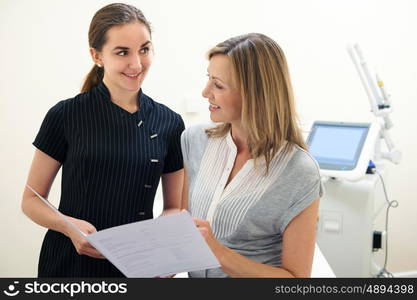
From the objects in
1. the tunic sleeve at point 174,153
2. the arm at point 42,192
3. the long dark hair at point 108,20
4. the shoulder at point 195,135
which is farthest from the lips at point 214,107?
the arm at point 42,192

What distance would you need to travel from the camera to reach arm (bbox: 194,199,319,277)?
124 cm

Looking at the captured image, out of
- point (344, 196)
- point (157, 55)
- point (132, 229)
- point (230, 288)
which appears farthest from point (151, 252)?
point (157, 55)

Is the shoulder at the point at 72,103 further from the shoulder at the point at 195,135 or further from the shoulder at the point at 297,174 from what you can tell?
the shoulder at the point at 297,174

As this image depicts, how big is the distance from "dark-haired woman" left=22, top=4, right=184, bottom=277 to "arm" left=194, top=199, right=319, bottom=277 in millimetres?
380

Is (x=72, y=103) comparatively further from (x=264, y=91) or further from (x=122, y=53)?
(x=264, y=91)

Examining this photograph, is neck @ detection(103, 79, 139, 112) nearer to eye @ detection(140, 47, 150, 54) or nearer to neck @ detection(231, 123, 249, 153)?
eye @ detection(140, 47, 150, 54)

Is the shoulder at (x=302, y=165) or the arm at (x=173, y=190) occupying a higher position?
the shoulder at (x=302, y=165)

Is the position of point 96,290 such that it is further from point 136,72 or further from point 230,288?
point 136,72

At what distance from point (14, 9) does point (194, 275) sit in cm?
206

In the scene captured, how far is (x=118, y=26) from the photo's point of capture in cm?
146

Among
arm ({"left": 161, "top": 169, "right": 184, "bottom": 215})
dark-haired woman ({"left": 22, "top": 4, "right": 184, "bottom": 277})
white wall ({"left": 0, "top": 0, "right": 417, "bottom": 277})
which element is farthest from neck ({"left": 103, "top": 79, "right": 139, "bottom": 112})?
white wall ({"left": 0, "top": 0, "right": 417, "bottom": 277})

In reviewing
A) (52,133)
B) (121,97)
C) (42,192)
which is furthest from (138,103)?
(42,192)

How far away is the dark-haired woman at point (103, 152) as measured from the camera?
1.44 m

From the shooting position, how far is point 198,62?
3.10m
